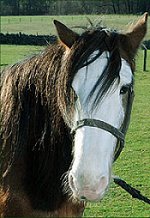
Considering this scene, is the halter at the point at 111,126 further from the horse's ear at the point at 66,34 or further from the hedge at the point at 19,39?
the hedge at the point at 19,39

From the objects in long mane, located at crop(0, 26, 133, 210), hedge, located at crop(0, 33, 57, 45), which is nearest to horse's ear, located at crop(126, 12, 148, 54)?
long mane, located at crop(0, 26, 133, 210)

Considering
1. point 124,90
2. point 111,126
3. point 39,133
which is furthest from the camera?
point 39,133

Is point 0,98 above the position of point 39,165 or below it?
above

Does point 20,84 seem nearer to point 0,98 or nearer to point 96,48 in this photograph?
point 0,98

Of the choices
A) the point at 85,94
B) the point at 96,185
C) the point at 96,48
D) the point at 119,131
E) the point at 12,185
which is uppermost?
the point at 96,48

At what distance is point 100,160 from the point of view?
190 centimetres

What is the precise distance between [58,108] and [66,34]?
0.42 metres

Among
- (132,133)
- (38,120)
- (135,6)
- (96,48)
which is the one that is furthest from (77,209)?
(135,6)

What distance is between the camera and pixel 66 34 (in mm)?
2328

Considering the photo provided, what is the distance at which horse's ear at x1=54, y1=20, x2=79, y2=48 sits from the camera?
2.33 meters

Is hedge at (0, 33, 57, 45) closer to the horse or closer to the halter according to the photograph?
the horse

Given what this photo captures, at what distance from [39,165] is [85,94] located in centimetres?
61

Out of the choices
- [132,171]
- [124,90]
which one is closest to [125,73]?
[124,90]

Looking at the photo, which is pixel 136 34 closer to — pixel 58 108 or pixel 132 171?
pixel 58 108
